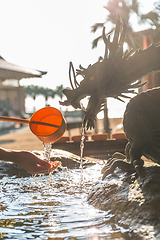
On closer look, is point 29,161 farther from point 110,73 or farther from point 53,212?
point 110,73

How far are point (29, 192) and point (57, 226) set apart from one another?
114cm

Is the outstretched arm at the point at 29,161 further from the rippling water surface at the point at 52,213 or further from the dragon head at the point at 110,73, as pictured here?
the dragon head at the point at 110,73

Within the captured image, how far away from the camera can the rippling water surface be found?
76.1 inches

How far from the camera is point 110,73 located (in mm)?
2592

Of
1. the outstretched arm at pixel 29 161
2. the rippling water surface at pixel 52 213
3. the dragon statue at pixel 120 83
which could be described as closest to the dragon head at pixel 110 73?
the dragon statue at pixel 120 83

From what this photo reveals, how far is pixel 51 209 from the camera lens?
8.19 feet

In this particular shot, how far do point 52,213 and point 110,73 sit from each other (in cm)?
138

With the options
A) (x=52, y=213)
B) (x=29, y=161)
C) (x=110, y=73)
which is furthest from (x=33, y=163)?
(x=110, y=73)

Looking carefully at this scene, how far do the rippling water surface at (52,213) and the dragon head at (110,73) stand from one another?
Answer: 0.90 meters

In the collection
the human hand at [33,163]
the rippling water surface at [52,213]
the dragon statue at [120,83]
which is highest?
the dragon statue at [120,83]

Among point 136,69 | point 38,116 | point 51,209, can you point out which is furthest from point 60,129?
point 136,69

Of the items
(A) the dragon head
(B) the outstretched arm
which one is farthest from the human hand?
(A) the dragon head

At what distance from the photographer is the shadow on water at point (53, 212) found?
1.93 m

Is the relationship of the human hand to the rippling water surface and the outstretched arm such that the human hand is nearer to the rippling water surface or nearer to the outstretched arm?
the outstretched arm
